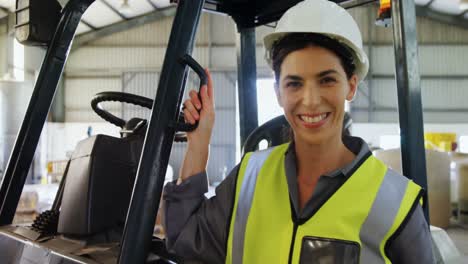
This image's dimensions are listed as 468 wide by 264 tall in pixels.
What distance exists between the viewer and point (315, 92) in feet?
3.66

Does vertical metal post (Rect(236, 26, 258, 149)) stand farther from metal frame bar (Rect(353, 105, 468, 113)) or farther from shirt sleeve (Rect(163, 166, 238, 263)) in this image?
metal frame bar (Rect(353, 105, 468, 113))

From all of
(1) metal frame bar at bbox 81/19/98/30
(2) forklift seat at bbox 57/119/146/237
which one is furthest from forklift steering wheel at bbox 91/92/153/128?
(1) metal frame bar at bbox 81/19/98/30

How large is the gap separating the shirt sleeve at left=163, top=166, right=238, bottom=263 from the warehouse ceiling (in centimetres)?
1352

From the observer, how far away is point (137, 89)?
1545 centimetres

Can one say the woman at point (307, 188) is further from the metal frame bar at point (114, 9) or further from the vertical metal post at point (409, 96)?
the metal frame bar at point (114, 9)

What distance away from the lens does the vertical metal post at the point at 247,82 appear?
2475 millimetres

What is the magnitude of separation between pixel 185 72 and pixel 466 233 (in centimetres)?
345

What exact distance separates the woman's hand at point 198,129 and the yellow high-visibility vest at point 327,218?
0.14m


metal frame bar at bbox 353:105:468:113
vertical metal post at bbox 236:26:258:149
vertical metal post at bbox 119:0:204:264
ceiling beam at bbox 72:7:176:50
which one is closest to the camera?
vertical metal post at bbox 119:0:204:264

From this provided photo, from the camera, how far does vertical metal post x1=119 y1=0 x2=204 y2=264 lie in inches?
48.8

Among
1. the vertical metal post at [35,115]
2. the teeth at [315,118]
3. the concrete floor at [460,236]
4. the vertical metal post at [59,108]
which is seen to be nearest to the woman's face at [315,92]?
the teeth at [315,118]

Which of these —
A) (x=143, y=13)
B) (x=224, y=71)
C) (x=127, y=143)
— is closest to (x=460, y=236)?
(x=127, y=143)

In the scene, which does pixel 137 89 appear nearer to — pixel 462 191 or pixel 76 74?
pixel 76 74

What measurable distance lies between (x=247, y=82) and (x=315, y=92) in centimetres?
139
